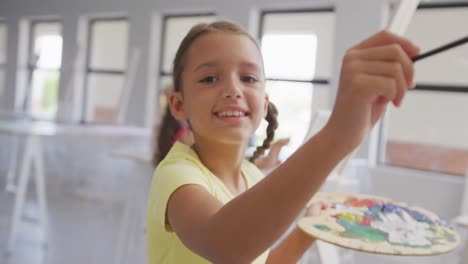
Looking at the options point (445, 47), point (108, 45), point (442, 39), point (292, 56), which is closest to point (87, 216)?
point (292, 56)

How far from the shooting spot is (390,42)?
0.40 m

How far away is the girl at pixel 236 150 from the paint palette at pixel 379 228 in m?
0.21

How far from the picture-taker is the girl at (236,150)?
41 centimetres

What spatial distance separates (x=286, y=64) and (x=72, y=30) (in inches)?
153

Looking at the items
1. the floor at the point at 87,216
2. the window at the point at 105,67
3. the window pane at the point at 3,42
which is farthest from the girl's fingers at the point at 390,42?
the window pane at the point at 3,42

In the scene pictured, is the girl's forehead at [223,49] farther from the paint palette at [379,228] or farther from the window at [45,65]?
the window at [45,65]

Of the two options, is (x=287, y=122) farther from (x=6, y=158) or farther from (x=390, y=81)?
(x=390, y=81)

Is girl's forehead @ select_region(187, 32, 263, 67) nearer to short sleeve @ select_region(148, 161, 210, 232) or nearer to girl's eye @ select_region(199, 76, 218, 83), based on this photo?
girl's eye @ select_region(199, 76, 218, 83)

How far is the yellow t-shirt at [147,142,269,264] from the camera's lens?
2.14ft

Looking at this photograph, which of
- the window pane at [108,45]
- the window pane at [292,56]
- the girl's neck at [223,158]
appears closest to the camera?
the girl's neck at [223,158]

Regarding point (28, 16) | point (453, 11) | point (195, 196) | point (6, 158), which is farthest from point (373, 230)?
point (28, 16)

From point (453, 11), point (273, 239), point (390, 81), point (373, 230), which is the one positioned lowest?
point (373, 230)

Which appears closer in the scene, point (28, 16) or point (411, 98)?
point (411, 98)

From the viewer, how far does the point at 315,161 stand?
0.45m
